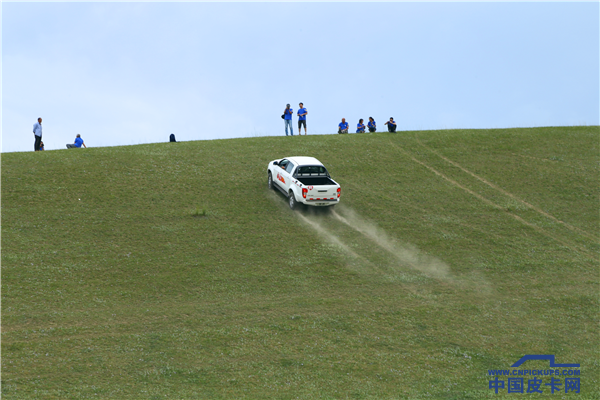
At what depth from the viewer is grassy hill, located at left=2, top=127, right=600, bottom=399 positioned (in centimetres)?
1410

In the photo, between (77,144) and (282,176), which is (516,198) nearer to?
(282,176)

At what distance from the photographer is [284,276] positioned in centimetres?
1903

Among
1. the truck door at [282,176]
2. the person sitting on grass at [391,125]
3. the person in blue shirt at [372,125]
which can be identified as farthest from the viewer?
the person in blue shirt at [372,125]

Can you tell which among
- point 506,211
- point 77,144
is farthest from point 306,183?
point 77,144

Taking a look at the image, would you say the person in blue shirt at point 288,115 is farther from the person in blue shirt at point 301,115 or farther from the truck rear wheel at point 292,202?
the truck rear wheel at point 292,202

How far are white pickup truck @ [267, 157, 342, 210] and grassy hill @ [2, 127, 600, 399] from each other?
109 cm

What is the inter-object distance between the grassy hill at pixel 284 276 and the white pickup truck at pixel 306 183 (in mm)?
1092

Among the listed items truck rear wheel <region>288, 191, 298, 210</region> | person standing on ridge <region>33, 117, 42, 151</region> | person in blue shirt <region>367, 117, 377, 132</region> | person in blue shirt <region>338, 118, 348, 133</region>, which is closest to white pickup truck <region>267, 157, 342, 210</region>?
truck rear wheel <region>288, 191, 298, 210</region>

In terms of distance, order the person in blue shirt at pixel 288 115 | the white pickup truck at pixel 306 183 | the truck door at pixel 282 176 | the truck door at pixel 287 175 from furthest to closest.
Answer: the person in blue shirt at pixel 288 115
the truck door at pixel 282 176
the truck door at pixel 287 175
the white pickup truck at pixel 306 183

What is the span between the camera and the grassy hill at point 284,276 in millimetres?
14102

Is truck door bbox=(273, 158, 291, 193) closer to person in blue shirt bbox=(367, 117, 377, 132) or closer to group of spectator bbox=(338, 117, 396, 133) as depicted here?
group of spectator bbox=(338, 117, 396, 133)

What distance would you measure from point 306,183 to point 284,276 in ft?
19.1

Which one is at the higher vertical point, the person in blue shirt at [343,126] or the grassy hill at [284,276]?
the person in blue shirt at [343,126]

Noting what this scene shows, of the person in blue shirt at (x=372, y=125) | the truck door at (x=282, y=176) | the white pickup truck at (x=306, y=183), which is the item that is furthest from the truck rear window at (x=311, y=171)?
the person in blue shirt at (x=372, y=125)
